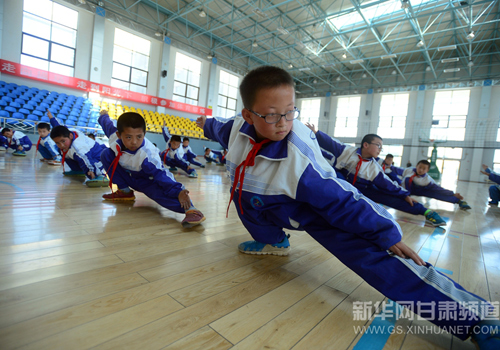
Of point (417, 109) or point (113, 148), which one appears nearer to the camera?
point (113, 148)

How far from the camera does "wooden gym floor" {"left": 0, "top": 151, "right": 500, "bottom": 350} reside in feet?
2.72

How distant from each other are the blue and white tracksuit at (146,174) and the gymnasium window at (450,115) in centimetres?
1610

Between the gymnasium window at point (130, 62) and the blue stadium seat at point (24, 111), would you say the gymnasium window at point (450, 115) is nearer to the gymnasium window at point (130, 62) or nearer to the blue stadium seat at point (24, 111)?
the gymnasium window at point (130, 62)

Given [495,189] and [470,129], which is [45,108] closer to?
[495,189]

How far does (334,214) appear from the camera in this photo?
41.6 inches

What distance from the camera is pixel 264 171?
1234 millimetres

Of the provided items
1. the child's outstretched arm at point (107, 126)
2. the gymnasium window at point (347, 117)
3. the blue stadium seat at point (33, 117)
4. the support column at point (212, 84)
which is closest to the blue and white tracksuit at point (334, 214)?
the child's outstretched arm at point (107, 126)

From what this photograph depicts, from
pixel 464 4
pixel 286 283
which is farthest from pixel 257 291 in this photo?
pixel 464 4

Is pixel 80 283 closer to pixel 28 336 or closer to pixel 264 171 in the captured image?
pixel 28 336

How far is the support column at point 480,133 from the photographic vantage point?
1307cm

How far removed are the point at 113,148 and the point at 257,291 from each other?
200 centimetres

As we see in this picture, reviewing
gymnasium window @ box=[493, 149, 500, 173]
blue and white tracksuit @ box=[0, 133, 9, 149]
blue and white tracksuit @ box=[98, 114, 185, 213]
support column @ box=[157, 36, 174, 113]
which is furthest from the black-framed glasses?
gymnasium window @ box=[493, 149, 500, 173]

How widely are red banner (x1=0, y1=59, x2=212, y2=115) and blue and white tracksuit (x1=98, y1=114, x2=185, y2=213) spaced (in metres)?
10.4

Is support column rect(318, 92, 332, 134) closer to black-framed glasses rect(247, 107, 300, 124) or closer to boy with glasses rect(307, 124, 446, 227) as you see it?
boy with glasses rect(307, 124, 446, 227)
